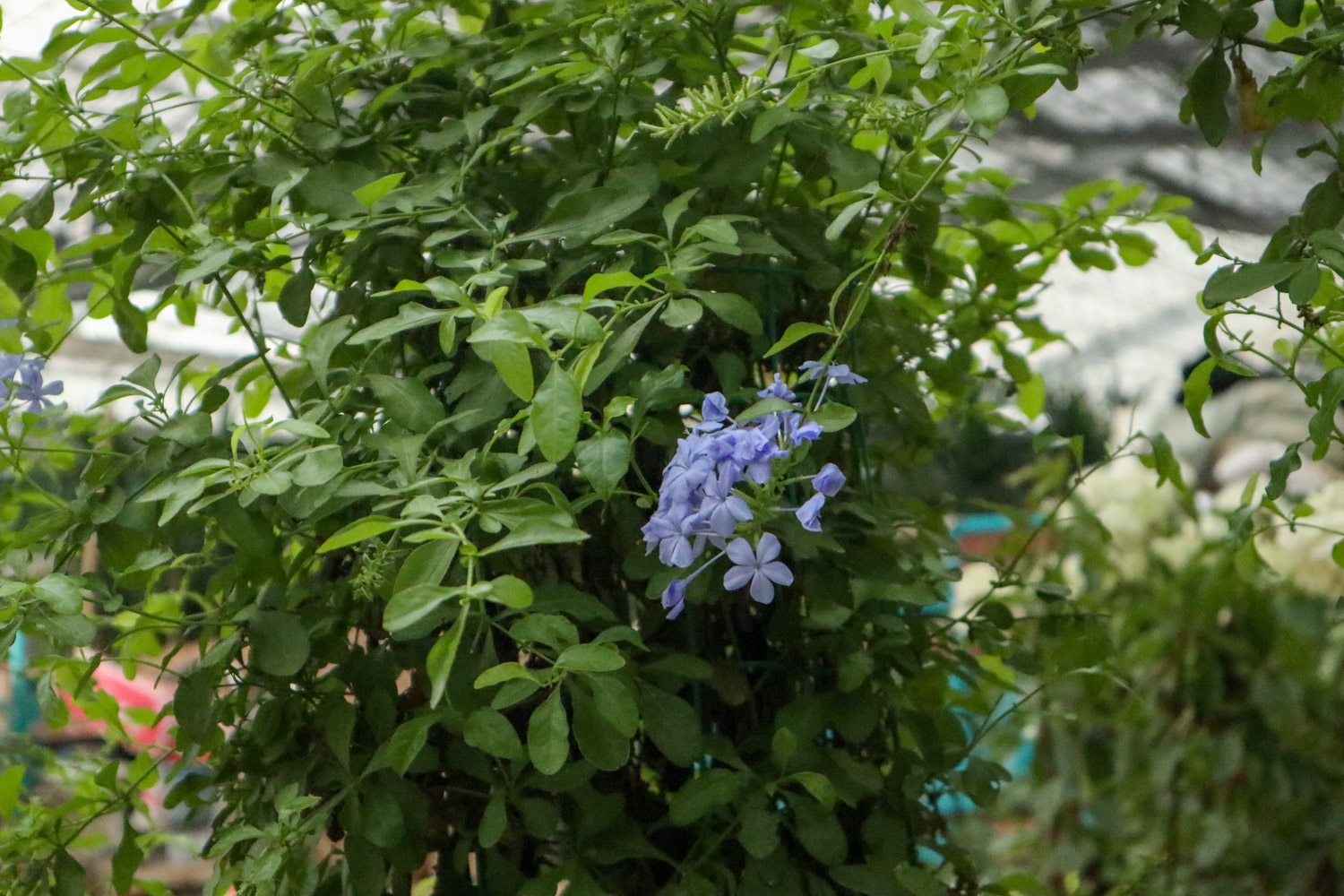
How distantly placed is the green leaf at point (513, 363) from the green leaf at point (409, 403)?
7.0 inches

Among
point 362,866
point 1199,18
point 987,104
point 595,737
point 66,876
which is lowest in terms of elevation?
point 66,876

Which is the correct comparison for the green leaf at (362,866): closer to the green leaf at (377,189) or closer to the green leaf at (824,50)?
the green leaf at (377,189)

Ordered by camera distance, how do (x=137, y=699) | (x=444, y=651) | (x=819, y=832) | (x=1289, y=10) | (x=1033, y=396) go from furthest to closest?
(x=137, y=699), (x=1033, y=396), (x=819, y=832), (x=1289, y=10), (x=444, y=651)

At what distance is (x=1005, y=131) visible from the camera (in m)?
2.72

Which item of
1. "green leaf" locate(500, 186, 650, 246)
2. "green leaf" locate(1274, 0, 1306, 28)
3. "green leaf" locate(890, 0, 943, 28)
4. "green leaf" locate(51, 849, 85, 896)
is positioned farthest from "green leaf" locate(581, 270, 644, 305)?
"green leaf" locate(51, 849, 85, 896)

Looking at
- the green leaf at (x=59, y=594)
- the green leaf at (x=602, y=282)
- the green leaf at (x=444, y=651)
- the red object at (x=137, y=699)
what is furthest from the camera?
the red object at (x=137, y=699)

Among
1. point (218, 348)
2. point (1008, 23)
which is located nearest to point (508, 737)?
point (1008, 23)

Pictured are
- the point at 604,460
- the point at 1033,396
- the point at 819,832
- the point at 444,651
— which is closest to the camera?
the point at 444,651

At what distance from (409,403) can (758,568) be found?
0.26 metres

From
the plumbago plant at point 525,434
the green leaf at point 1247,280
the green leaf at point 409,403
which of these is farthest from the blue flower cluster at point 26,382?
the green leaf at point 1247,280

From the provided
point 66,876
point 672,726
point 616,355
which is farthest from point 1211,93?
point 66,876

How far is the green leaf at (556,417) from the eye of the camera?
639 millimetres

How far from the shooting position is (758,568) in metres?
0.72

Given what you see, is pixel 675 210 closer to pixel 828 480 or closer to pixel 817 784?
pixel 828 480
